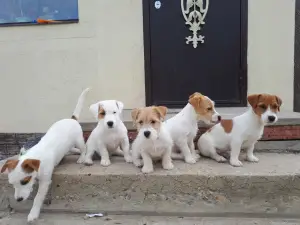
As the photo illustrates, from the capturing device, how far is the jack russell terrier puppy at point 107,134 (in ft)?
9.86

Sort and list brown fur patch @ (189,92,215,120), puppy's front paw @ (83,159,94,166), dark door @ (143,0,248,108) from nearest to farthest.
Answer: brown fur patch @ (189,92,215,120)
puppy's front paw @ (83,159,94,166)
dark door @ (143,0,248,108)

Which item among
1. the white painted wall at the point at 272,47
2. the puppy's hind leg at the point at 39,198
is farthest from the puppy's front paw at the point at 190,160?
the white painted wall at the point at 272,47

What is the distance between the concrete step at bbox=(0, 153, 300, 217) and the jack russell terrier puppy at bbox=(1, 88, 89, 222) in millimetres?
206

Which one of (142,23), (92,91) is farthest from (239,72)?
(92,91)

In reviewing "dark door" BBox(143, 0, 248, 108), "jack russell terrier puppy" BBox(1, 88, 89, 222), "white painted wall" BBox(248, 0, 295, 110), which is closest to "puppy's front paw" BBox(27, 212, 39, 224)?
"jack russell terrier puppy" BBox(1, 88, 89, 222)

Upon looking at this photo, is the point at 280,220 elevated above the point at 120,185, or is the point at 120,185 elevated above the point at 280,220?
the point at 120,185

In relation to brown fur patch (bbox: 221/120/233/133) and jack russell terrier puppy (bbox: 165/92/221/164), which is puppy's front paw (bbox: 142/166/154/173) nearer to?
jack russell terrier puppy (bbox: 165/92/221/164)

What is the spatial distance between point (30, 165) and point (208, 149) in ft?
5.43

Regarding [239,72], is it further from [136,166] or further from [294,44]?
[136,166]

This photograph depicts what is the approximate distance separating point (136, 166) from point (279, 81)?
8.40 ft

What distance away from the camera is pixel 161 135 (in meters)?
2.87

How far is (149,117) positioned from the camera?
2.75 meters

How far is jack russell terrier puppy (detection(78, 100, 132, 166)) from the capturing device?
3004 millimetres

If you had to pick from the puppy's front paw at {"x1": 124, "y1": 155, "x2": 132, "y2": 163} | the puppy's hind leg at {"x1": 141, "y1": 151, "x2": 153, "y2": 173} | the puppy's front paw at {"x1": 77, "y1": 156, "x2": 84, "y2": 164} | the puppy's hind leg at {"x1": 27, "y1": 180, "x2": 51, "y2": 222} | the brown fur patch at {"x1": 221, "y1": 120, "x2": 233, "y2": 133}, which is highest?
the brown fur patch at {"x1": 221, "y1": 120, "x2": 233, "y2": 133}
